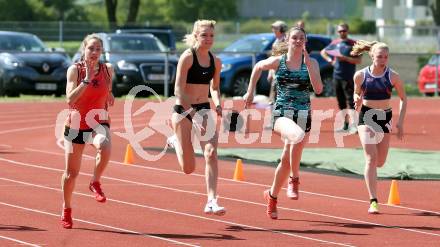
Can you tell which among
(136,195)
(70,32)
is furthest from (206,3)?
(136,195)

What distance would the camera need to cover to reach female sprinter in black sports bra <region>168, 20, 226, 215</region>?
1227 centimetres

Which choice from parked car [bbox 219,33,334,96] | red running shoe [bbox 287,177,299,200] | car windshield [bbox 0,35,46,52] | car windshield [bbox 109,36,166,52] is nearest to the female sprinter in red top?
red running shoe [bbox 287,177,299,200]

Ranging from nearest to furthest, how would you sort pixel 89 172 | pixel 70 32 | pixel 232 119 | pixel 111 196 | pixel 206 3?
pixel 111 196, pixel 89 172, pixel 232 119, pixel 70 32, pixel 206 3

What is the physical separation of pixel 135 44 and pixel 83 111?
23615 mm

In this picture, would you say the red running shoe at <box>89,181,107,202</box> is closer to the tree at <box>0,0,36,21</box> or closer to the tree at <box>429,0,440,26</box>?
the tree at <box>429,0,440,26</box>

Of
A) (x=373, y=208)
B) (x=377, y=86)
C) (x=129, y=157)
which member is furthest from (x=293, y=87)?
(x=129, y=157)

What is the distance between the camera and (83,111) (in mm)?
11719

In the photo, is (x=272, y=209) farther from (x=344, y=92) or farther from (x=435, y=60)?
(x=435, y=60)

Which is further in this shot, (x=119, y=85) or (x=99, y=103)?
(x=119, y=85)

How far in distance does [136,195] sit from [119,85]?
61.2ft

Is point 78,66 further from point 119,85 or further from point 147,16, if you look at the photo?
point 147,16

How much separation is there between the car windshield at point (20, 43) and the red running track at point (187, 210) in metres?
14.6

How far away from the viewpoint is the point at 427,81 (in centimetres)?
3644

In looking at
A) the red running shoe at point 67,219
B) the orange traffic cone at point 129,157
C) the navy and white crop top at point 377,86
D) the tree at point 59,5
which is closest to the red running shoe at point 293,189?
the navy and white crop top at point 377,86
